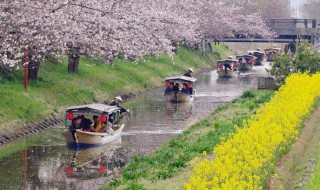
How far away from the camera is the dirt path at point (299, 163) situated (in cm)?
1700

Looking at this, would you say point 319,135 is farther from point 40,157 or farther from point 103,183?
point 40,157

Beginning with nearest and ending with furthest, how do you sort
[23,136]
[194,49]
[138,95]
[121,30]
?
[23,136] → [121,30] → [138,95] → [194,49]

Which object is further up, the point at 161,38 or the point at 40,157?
the point at 161,38

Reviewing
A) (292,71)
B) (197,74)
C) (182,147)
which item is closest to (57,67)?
(292,71)

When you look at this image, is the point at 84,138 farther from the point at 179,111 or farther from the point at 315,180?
the point at 315,180

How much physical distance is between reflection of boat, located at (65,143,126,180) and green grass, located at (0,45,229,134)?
3871 millimetres

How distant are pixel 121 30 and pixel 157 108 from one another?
7.02 metres

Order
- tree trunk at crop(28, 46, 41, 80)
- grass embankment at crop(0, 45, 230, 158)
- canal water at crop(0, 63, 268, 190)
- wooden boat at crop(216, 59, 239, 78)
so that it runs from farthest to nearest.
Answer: wooden boat at crop(216, 59, 239, 78), tree trunk at crop(28, 46, 41, 80), grass embankment at crop(0, 45, 230, 158), canal water at crop(0, 63, 268, 190)

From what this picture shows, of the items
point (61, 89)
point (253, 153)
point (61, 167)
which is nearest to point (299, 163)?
point (253, 153)

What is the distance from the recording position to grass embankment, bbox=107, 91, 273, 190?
58.7 feet

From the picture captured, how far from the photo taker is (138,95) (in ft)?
145

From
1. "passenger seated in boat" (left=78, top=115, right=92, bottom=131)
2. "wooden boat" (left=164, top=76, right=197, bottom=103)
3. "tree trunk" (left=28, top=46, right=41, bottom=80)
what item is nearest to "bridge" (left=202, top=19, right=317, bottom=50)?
"wooden boat" (left=164, top=76, right=197, bottom=103)

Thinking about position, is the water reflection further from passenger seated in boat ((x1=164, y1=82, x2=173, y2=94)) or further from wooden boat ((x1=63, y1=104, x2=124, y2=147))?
passenger seated in boat ((x1=164, y1=82, x2=173, y2=94))

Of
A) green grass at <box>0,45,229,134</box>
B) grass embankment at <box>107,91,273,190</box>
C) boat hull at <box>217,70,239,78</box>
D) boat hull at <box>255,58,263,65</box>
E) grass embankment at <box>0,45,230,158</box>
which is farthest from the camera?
boat hull at <box>255,58,263,65</box>
